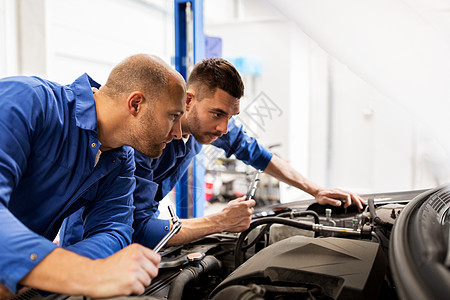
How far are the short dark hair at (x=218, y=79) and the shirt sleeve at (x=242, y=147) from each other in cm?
29

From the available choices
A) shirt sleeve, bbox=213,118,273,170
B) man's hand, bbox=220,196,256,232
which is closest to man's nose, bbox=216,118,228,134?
shirt sleeve, bbox=213,118,273,170

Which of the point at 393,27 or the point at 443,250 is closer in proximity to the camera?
the point at 443,250

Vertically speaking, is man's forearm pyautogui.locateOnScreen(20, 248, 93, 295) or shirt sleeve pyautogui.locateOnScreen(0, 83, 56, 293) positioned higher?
shirt sleeve pyautogui.locateOnScreen(0, 83, 56, 293)

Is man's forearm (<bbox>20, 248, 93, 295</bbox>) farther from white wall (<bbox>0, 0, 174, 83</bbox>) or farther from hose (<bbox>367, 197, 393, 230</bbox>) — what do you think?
white wall (<bbox>0, 0, 174, 83</bbox>)

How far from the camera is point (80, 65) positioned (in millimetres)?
3908

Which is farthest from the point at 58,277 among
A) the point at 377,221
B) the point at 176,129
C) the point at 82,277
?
the point at 377,221

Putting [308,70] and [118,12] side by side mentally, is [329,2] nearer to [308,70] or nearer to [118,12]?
[118,12]

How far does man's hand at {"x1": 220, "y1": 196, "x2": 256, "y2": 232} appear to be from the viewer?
124 centimetres

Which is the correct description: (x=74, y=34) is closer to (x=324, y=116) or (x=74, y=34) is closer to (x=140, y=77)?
(x=140, y=77)

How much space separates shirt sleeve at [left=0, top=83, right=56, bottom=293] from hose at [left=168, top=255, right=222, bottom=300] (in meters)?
0.37

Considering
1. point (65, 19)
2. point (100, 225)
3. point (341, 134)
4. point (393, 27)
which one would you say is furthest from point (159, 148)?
point (341, 134)

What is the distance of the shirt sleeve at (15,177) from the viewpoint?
0.60m

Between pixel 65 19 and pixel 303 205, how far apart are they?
335cm

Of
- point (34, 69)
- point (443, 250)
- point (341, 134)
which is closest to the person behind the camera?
point (443, 250)
